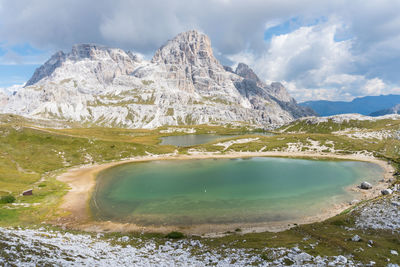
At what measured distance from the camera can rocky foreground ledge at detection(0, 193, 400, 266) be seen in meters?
15.7

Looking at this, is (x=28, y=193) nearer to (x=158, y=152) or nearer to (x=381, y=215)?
(x=158, y=152)

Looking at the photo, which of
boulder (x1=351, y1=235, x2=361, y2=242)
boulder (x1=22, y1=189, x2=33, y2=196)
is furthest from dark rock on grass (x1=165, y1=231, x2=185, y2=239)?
boulder (x1=22, y1=189, x2=33, y2=196)

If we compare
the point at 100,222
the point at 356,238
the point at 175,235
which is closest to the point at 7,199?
the point at 100,222

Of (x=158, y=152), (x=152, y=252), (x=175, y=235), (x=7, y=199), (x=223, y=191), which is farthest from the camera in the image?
(x=158, y=152)

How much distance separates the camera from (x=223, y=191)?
51.6 metres

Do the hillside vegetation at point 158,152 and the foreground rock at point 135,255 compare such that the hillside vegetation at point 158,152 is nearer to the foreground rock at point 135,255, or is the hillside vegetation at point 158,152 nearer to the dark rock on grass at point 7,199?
the foreground rock at point 135,255

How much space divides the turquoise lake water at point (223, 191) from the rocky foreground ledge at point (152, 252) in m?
9.87

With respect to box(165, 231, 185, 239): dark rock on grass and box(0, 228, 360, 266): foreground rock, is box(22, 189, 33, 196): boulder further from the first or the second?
box(165, 231, 185, 239): dark rock on grass

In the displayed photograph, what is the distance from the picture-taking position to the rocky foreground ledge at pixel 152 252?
1574 cm

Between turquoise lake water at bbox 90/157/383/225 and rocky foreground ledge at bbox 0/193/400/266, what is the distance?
9.87 m

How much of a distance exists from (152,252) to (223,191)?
30.3 m

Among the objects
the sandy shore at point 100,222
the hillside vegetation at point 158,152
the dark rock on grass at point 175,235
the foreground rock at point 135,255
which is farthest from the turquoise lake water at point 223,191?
the foreground rock at point 135,255

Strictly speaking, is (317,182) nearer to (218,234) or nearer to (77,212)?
(218,234)

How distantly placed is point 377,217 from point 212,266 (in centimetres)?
2685
